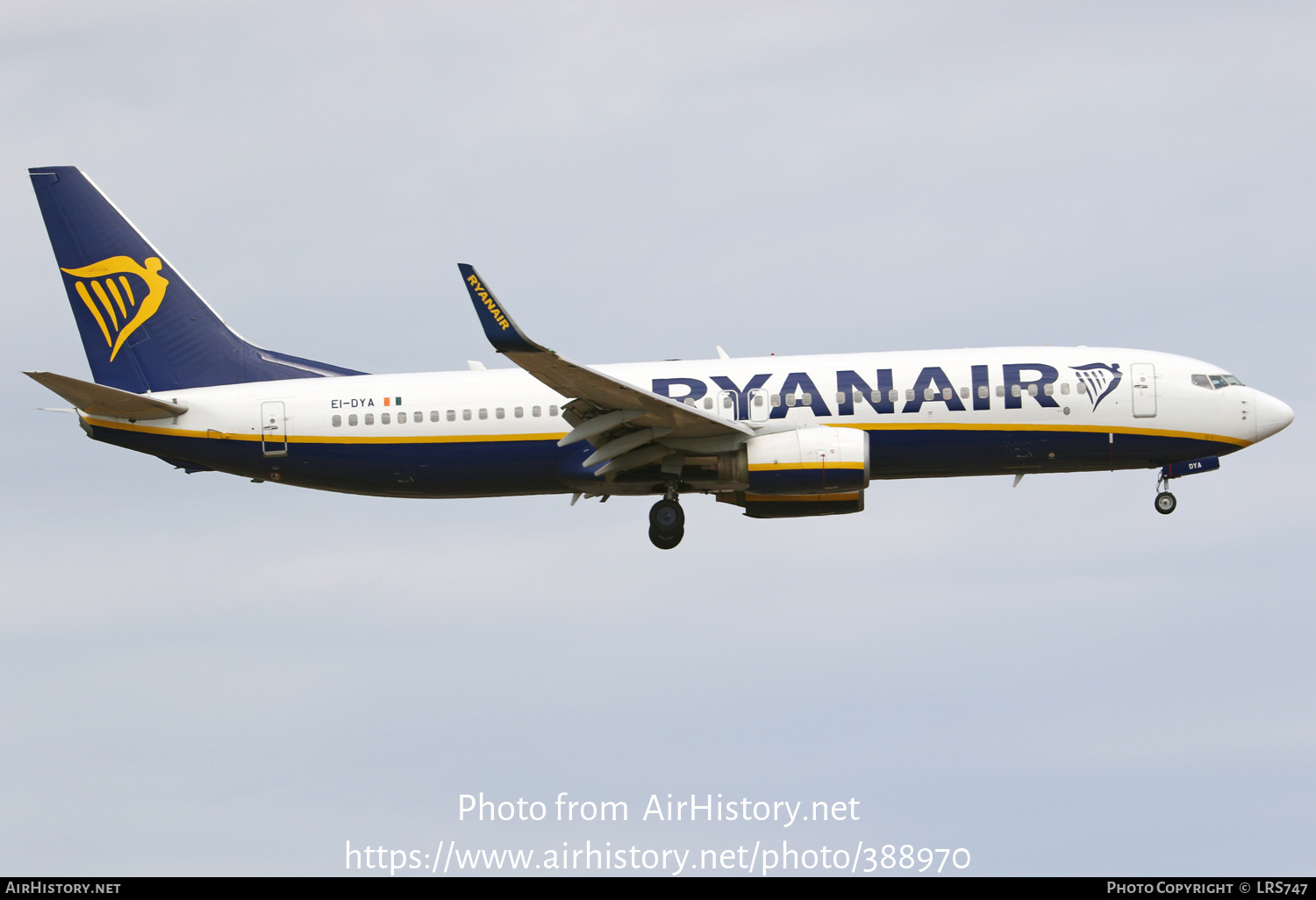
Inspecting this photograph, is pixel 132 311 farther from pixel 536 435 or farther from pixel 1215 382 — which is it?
pixel 1215 382

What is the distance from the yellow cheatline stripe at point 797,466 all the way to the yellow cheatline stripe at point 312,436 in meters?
5.21

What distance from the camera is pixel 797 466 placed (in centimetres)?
3588

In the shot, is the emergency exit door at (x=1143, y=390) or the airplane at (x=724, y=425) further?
the emergency exit door at (x=1143, y=390)

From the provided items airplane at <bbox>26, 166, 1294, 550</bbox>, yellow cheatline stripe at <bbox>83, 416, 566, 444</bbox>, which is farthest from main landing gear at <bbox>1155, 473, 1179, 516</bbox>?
yellow cheatline stripe at <bbox>83, 416, 566, 444</bbox>

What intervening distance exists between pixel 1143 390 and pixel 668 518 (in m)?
12.6

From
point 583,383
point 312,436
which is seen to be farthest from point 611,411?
point 312,436

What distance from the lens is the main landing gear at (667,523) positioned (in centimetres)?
3791

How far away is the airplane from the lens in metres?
36.8

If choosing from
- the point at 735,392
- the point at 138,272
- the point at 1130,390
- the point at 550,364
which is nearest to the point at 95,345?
the point at 138,272

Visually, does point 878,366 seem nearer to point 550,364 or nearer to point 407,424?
point 550,364

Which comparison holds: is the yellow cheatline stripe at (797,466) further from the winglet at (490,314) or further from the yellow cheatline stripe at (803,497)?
the winglet at (490,314)

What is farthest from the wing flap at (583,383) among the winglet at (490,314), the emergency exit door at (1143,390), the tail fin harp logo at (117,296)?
the tail fin harp logo at (117,296)

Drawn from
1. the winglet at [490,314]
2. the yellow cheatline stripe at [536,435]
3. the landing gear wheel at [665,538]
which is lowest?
the landing gear wheel at [665,538]

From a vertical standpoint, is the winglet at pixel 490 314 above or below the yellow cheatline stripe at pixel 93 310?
below
